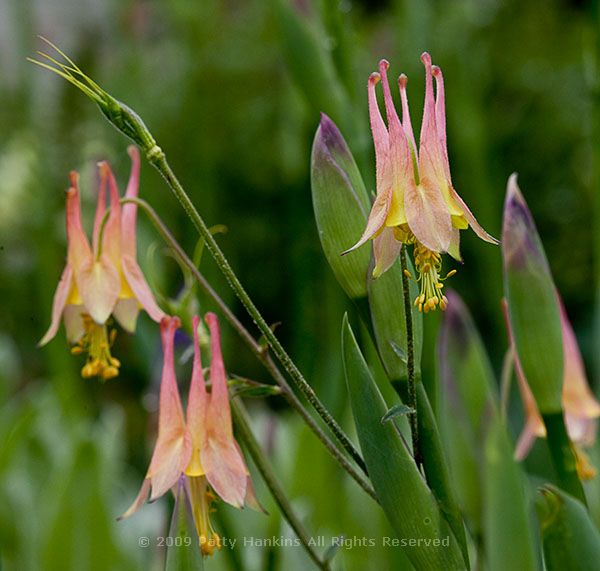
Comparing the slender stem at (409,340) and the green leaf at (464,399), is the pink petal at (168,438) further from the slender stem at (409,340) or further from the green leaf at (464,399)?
the green leaf at (464,399)

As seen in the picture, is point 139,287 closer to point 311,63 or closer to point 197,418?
point 197,418

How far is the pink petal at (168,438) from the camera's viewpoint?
43 cm

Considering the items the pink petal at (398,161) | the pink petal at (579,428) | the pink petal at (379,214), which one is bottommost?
the pink petal at (579,428)

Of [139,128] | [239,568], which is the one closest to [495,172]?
[239,568]

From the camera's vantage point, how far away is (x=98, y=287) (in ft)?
1.63

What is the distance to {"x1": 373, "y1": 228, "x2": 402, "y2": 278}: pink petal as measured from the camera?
0.41 meters

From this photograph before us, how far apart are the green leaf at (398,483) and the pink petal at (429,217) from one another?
75 mm

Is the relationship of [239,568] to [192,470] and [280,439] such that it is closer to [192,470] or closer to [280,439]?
[192,470]

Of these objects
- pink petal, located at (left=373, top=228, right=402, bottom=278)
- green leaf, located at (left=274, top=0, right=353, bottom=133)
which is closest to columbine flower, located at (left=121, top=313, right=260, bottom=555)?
pink petal, located at (left=373, top=228, right=402, bottom=278)

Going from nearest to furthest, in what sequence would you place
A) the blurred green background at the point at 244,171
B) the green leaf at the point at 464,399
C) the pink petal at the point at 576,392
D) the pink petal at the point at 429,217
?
the pink petal at the point at 429,217 → the pink petal at the point at 576,392 → the green leaf at the point at 464,399 → the blurred green background at the point at 244,171

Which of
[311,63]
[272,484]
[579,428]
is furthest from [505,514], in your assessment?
[311,63]

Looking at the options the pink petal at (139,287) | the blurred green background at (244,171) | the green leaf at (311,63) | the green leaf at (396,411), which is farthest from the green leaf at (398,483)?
the blurred green background at (244,171)

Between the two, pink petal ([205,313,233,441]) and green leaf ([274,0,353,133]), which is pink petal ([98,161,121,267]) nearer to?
pink petal ([205,313,233,441])

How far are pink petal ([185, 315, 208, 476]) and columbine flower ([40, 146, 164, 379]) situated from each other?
6 centimetres
